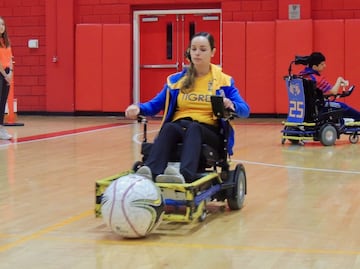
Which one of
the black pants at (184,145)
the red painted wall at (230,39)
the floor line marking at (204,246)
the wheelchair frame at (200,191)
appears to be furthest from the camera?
the red painted wall at (230,39)

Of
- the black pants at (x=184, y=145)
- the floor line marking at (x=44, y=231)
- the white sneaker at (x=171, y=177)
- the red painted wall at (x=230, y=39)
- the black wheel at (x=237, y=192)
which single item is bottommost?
the floor line marking at (x=44, y=231)

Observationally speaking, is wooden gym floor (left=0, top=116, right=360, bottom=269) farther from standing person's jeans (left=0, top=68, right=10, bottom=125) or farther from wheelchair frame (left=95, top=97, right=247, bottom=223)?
standing person's jeans (left=0, top=68, right=10, bottom=125)

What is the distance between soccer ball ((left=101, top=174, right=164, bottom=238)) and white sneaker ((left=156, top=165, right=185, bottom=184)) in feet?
0.90

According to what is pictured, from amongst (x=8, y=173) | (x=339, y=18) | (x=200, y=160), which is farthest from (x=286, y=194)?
(x=339, y=18)

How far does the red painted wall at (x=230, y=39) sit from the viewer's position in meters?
13.1

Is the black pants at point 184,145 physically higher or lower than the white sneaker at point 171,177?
higher

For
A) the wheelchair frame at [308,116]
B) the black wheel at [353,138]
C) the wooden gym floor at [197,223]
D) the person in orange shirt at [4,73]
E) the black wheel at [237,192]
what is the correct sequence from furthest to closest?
the person in orange shirt at [4,73] → the black wheel at [353,138] → the wheelchair frame at [308,116] → the black wheel at [237,192] → the wooden gym floor at [197,223]

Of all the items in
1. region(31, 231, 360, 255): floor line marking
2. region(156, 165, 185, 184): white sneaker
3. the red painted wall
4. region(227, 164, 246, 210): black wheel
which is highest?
the red painted wall

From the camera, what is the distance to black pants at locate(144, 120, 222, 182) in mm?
3926

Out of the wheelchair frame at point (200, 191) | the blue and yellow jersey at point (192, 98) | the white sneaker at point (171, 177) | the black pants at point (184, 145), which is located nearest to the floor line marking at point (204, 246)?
the wheelchair frame at point (200, 191)

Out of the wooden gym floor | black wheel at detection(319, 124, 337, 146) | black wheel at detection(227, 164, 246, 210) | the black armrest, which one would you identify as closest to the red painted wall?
black wheel at detection(319, 124, 337, 146)

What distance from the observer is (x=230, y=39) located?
13477 mm

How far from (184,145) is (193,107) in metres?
0.38

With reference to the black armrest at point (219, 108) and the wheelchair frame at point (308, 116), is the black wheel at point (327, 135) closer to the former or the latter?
the wheelchair frame at point (308, 116)
